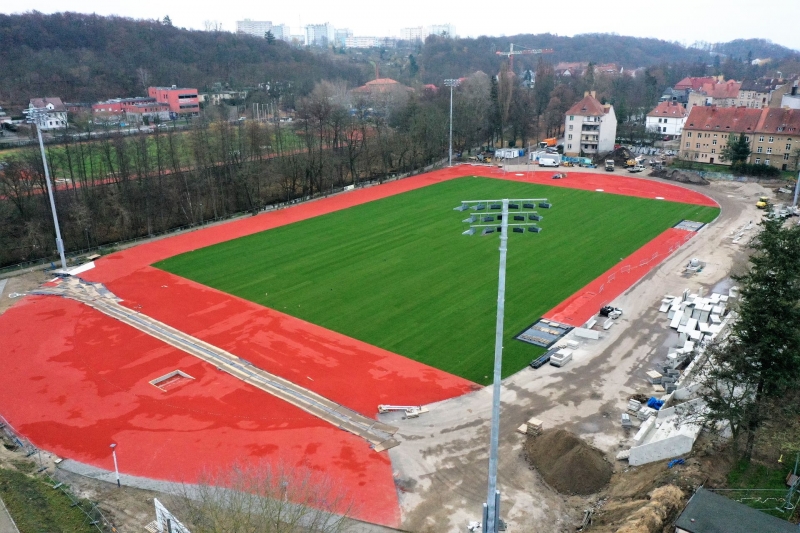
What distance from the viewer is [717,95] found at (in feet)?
392

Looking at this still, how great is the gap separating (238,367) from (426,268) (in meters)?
16.2

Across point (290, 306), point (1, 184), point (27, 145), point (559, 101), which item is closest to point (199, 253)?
point (290, 306)

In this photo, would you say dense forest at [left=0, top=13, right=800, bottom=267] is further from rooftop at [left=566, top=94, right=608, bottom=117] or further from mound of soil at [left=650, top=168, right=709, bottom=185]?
mound of soil at [left=650, top=168, right=709, bottom=185]

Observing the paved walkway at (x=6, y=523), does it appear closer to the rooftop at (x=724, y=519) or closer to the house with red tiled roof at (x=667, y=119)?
the rooftop at (x=724, y=519)

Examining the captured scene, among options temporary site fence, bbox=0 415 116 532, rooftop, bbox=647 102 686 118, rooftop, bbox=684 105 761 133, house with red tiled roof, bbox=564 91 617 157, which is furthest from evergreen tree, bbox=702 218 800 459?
rooftop, bbox=647 102 686 118

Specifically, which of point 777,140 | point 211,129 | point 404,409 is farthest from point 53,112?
point 777,140

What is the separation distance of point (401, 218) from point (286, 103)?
69.4 metres

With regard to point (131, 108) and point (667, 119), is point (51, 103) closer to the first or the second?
point (131, 108)

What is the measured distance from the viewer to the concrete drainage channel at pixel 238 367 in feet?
73.7

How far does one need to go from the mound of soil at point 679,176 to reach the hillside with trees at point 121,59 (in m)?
73.2

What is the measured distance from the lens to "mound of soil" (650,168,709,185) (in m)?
65.6

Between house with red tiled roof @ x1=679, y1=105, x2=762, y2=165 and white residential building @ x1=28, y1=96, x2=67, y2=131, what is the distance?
7421cm

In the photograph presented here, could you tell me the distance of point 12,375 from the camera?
2666 cm

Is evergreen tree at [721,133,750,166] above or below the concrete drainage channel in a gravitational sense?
above
